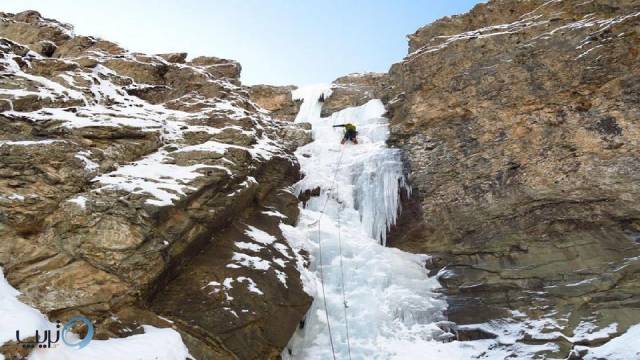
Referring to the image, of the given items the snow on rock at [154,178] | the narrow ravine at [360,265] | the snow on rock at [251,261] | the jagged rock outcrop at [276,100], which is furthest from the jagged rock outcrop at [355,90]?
the snow on rock at [251,261]

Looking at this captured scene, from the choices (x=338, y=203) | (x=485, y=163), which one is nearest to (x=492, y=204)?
(x=485, y=163)

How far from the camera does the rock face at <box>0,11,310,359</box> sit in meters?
6.05

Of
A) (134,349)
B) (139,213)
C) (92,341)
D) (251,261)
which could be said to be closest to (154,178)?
(139,213)

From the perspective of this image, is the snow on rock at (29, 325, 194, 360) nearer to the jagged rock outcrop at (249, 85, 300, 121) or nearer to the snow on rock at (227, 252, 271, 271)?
the snow on rock at (227, 252, 271, 271)

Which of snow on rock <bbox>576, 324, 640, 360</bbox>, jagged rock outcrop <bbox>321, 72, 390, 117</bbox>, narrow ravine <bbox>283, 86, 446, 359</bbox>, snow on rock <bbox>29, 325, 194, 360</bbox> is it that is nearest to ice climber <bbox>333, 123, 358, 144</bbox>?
narrow ravine <bbox>283, 86, 446, 359</bbox>

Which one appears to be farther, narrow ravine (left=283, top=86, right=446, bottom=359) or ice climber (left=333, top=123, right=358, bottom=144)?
ice climber (left=333, top=123, right=358, bottom=144)

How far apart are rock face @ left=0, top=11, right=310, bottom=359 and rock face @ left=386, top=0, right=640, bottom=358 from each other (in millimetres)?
3607

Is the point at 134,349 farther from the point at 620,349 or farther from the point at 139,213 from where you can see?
the point at 620,349

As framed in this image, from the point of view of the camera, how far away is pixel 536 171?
9.09m

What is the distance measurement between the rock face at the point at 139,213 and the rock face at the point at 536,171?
3607 mm

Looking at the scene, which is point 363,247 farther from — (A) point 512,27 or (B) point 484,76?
(A) point 512,27

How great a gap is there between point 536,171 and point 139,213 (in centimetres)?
800

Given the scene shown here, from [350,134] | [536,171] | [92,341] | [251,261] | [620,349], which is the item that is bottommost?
[620,349]

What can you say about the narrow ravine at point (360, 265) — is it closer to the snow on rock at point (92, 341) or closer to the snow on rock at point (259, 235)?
the snow on rock at point (259, 235)
